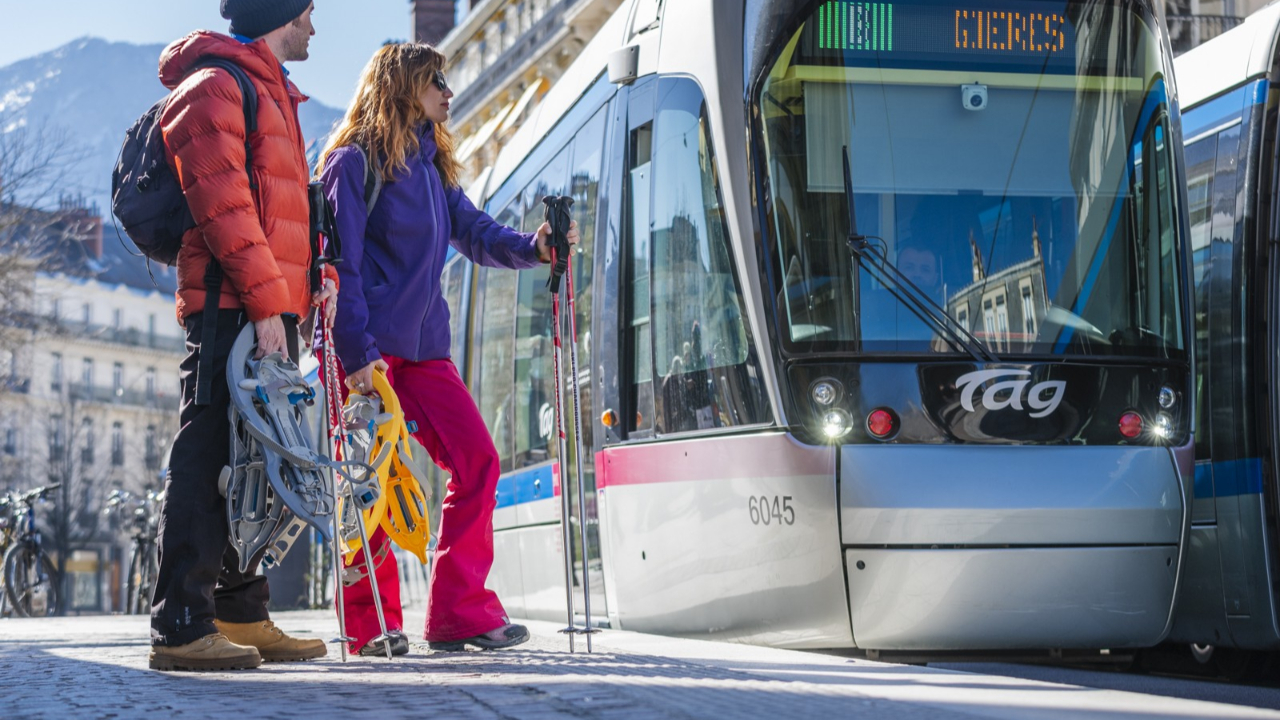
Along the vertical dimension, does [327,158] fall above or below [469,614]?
above

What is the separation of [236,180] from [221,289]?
35 cm

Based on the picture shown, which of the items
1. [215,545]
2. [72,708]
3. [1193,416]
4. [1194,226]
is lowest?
[72,708]

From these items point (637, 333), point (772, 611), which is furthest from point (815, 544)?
point (637, 333)

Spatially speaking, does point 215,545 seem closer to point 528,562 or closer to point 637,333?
point 637,333

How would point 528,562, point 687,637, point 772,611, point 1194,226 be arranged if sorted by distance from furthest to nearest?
point 528,562 < point 1194,226 < point 687,637 < point 772,611

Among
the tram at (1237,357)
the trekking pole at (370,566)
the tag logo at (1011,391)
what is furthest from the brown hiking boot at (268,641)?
the tram at (1237,357)

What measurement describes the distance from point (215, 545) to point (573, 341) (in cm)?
155

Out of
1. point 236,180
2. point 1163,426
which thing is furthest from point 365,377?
point 1163,426

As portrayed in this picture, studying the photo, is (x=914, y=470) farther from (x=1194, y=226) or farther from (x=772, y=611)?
(x=1194, y=226)

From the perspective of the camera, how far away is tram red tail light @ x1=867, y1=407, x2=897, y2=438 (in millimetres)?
6691

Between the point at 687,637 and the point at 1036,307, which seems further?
the point at 687,637

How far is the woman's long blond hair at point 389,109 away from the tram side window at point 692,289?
1236 mm

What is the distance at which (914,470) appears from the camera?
6582 mm

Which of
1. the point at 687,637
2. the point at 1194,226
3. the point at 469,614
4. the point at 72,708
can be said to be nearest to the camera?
the point at 72,708
